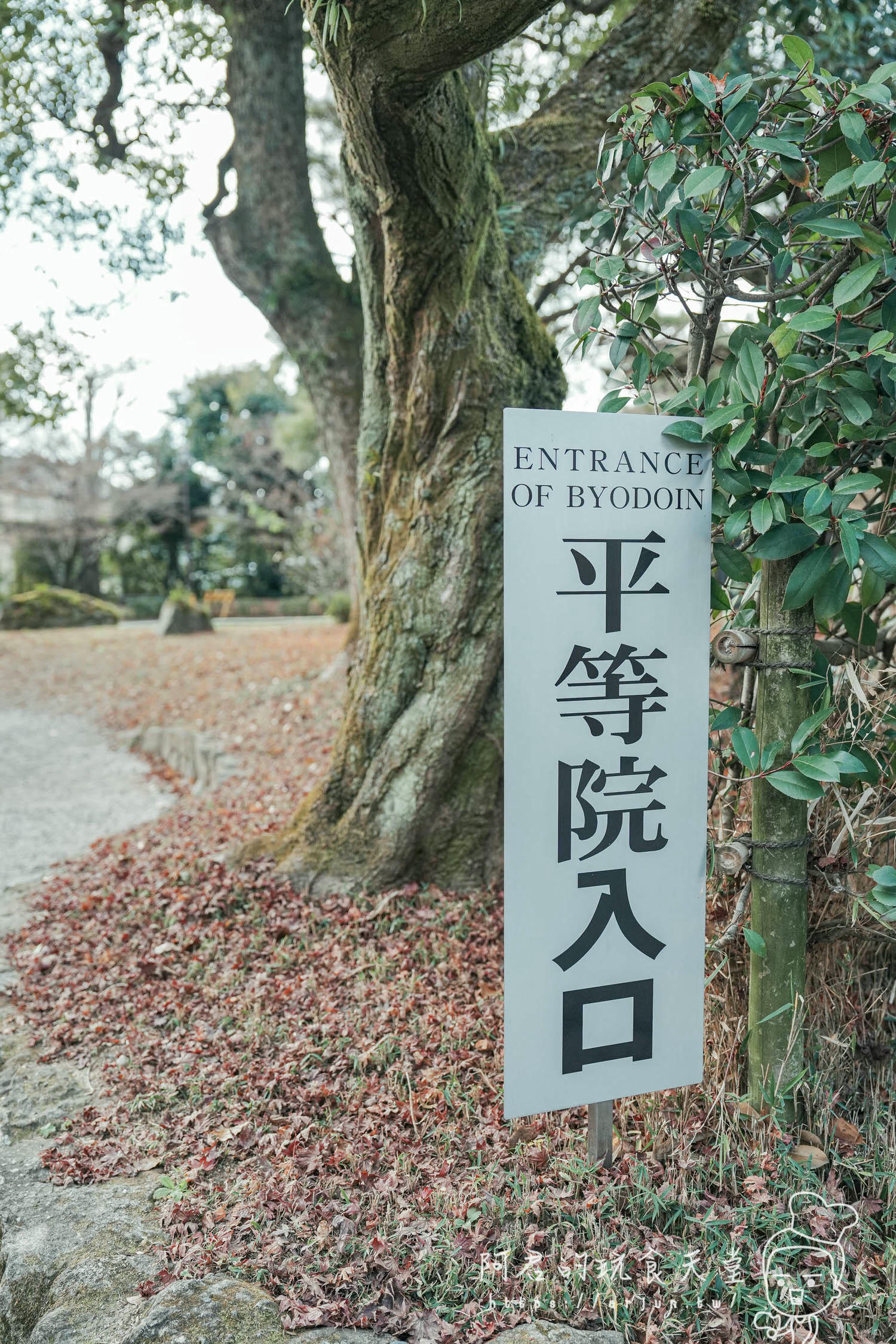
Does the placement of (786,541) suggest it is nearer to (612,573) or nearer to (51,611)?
(612,573)

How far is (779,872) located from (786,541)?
787 mm

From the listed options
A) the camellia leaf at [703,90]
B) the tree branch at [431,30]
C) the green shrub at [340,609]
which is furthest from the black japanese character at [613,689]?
the green shrub at [340,609]

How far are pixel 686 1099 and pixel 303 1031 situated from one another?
1208mm

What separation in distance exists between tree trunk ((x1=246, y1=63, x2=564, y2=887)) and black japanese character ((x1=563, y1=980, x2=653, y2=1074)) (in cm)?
162

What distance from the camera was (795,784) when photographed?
82.4 inches

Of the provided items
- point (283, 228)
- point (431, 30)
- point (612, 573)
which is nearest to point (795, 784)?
point (612, 573)

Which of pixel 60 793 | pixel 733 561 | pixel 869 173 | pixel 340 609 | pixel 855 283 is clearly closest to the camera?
pixel 869 173

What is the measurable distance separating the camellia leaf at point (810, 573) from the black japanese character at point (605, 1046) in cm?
96

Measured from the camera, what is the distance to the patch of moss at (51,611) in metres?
18.3

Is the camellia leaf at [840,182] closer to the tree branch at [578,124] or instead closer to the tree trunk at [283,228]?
the tree branch at [578,124]

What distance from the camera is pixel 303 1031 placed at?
2.93 meters

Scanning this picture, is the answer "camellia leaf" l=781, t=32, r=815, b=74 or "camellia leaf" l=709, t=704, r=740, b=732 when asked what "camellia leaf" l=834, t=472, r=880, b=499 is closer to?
"camellia leaf" l=709, t=704, r=740, b=732
